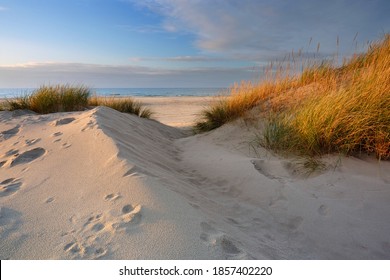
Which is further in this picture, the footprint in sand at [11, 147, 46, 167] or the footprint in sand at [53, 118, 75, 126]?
the footprint in sand at [53, 118, 75, 126]

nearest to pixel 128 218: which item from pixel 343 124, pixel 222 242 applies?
pixel 222 242

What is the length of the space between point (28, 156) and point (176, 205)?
195 centimetres

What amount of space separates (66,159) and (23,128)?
1916 millimetres

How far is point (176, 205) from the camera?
1.96 meters

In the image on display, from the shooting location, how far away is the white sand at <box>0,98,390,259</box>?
5.26 feet

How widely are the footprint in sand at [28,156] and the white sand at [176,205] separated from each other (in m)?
0.02

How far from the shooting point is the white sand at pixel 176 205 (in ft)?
5.26

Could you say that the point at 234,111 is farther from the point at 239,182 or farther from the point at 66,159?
the point at 66,159

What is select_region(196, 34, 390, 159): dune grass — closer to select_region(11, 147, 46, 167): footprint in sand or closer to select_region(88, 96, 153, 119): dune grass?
select_region(11, 147, 46, 167): footprint in sand

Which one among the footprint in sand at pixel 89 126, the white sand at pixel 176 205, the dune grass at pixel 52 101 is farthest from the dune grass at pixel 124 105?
the white sand at pixel 176 205

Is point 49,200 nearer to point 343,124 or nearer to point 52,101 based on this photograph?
point 343,124

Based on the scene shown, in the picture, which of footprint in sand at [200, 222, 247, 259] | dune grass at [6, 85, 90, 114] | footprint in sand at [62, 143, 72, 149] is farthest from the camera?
dune grass at [6, 85, 90, 114]

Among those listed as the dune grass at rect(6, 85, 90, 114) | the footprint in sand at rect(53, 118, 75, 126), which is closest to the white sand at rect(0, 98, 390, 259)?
the footprint in sand at rect(53, 118, 75, 126)

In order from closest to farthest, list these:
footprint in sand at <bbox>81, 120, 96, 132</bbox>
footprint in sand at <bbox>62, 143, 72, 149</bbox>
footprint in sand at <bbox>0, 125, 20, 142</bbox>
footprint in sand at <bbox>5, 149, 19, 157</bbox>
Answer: footprint in sand at <bbox>62, 143, 72, 149</bbox> → footprint in sand at <bbox>5, 149, 19, 157</bbox> → footprint in sand at <bbox>81, 120, 96, 132</bbox> → footprint in sand at <bbox>0, 125, 20, 142</bbox>
